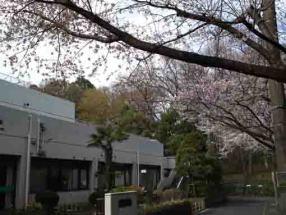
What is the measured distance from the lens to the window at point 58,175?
26.8 metres

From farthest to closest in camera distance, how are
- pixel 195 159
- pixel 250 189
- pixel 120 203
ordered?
1. pixel 250 189
2. pixel 195 159
3. pixel 120 203

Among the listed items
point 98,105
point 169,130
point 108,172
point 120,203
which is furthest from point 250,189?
point 120,203

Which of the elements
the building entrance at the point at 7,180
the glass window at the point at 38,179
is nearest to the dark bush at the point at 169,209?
the building entrance at the point at 7,180

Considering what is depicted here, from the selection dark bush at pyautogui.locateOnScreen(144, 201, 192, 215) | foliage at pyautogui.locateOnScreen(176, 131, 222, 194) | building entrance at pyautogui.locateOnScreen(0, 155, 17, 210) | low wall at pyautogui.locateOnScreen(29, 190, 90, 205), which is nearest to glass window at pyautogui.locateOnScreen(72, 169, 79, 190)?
low wall at pyautogui.locateOnScreen(29, 190, 90, 205)

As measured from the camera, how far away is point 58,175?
29.1m

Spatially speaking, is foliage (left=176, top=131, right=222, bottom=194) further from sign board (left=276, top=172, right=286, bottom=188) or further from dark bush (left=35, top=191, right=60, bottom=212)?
sign board (left=276, top=172, right=286, bottom=188)

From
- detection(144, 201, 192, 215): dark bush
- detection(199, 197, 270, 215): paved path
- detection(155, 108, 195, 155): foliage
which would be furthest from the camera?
detection(155, 108, 195, 155): foliage

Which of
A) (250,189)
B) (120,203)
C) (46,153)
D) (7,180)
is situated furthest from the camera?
(250,189)

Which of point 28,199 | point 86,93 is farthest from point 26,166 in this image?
point 86,93

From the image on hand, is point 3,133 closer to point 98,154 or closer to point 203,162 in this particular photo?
point 98,154

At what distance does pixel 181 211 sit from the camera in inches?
796

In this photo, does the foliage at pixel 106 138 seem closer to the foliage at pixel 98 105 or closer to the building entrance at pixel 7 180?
the building entrance at pixel 7 180

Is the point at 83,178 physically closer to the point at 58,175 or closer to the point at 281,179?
the point at 58,175

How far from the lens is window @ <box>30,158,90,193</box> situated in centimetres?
2678
